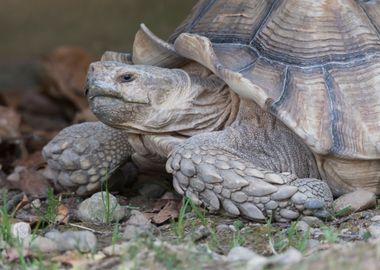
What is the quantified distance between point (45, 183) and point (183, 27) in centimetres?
121

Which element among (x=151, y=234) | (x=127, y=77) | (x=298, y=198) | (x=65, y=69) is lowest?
(x=65, y=69)

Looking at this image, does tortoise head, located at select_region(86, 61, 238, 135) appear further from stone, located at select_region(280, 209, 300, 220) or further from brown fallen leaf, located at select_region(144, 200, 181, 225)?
stone, located at select_region(280, 209, 300, 220)

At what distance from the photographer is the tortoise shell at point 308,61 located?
3934 mm

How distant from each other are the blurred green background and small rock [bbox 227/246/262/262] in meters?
4.37

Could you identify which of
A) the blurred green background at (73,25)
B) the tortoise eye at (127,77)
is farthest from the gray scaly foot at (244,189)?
the blurred green background at (73,25)

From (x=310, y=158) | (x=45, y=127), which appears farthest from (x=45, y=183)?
(x=45, y=127)

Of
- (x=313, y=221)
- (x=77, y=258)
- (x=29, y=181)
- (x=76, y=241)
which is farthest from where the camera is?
(x=29, y=181)

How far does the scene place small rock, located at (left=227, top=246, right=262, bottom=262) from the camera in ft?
10.1

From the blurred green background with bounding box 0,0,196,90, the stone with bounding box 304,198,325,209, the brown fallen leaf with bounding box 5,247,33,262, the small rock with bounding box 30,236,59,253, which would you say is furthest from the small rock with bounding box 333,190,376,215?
the blurred green background with bounding box 0,0,196,90

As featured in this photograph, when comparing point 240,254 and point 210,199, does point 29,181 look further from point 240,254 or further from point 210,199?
point 240,254

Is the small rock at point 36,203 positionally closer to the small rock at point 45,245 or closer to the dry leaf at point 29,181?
the dry leaf at point 29,181

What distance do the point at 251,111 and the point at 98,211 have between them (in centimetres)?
91

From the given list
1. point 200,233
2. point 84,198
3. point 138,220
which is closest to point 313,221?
point 200,233

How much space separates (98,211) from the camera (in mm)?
4023
